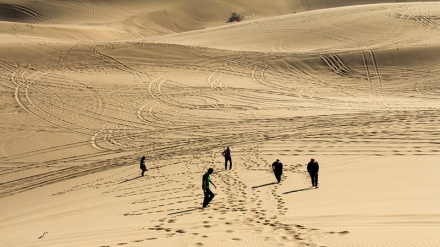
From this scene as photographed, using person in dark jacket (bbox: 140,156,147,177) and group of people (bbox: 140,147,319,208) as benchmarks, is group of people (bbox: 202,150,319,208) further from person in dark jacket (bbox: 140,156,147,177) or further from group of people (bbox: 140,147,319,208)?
person in dark jacket (bbox: 140,156,147,177)

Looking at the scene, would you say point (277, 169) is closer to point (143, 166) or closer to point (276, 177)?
point (276, 177)

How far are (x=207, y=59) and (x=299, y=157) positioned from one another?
49.4 ft

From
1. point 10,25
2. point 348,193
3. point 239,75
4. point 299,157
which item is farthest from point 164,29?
point 348,193

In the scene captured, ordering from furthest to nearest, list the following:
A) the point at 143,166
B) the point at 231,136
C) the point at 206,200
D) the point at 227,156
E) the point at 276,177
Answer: the point at 231,136 → the point at 227,156 → the point at 143,166 → the point at 276,177 → the point at 206,200

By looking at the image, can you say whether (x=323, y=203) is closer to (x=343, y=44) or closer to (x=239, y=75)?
(x=239, y=75)

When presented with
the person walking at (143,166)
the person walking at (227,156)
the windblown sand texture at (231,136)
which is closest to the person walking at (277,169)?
the windblown sand texture at (231,136)

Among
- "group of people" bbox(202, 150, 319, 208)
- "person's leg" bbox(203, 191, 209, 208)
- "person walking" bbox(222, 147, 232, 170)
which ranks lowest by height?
"person's leg" bbox(203, 191, 209, 208)

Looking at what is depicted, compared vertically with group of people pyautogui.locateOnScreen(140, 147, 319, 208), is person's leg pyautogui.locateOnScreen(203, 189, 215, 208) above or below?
below

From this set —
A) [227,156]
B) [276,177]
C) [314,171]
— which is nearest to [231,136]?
[227,156]

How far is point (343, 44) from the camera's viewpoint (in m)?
35.6

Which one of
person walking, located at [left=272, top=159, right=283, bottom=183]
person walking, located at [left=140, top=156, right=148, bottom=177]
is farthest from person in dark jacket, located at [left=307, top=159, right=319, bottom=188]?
person walking, located at [left=140, top=156, right=148, bottom=177]

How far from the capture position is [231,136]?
61.6 feet

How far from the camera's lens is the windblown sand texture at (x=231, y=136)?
8773 millimetres

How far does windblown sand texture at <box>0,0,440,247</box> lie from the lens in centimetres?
877
